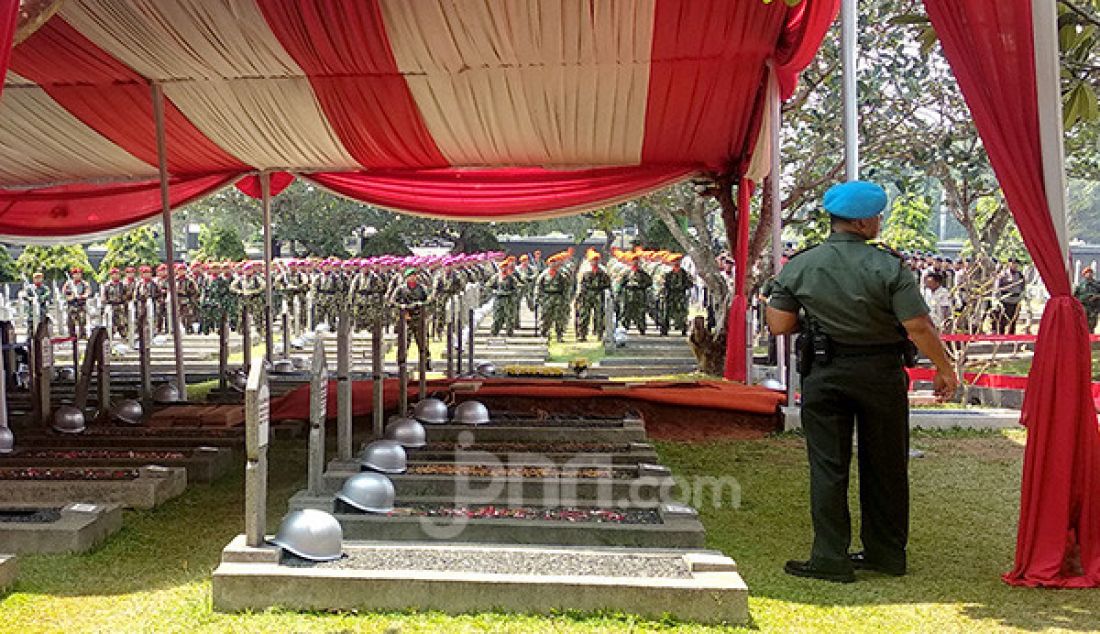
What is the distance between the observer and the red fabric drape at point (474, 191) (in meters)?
11.6

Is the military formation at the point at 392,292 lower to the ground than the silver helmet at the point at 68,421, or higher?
higher

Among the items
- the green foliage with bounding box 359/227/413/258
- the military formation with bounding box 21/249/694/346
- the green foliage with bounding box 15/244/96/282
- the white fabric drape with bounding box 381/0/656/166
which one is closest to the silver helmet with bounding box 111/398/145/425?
the white fabric drape with bounding box 381/0/656/166

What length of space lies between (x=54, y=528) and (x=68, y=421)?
2839mm

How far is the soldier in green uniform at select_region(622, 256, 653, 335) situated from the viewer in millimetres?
18562

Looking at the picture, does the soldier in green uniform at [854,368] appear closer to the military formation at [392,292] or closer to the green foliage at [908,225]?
the military formation at [392,292]

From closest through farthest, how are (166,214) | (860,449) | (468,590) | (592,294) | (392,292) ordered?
(468,590)
(860,449)
(166,214)
(592,294)
(392,292)

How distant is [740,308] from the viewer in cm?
1001

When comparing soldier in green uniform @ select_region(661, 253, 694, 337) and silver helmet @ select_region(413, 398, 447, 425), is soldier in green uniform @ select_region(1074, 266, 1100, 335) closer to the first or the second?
soldier in green uniform @ select_region(661, 253, 694, 337)

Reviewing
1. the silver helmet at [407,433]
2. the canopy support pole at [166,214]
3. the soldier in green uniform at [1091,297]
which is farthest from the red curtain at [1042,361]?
the soldier in green uniform at [1091,297]

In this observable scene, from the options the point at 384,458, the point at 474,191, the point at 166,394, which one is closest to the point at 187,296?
the point at 474,191

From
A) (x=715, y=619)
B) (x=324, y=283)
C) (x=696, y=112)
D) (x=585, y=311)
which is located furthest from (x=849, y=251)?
(x=324, y=283)

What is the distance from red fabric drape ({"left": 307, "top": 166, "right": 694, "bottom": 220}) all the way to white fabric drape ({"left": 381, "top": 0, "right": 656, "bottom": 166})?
0.47 m

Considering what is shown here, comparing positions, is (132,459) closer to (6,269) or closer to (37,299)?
(37,299)

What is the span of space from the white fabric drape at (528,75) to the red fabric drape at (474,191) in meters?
0.47
